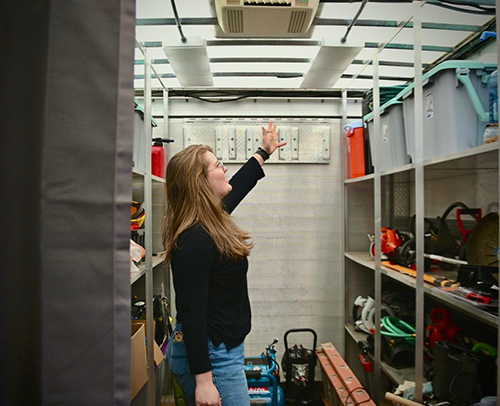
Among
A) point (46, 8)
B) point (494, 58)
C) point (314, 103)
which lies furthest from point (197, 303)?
point (314, 103)

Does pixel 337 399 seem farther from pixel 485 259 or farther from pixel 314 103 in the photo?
pixel 314 103

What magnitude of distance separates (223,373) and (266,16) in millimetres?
1947

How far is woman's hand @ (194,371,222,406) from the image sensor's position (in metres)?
1.45

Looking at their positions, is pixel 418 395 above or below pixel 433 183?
below

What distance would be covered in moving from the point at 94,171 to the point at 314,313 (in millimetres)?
3372

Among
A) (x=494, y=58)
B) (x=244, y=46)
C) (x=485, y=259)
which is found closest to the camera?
(x=485, y=259)

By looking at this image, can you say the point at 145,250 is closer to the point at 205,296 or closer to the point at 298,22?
the point at 205,296

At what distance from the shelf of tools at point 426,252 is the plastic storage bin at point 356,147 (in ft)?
0.24

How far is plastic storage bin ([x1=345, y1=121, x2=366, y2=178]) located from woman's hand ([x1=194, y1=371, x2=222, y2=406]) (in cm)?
226

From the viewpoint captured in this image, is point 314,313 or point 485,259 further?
point 314,313

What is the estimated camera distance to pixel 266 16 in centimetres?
210

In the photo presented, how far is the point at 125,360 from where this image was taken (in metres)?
0.58

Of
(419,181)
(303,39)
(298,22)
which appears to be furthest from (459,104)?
(303,39)

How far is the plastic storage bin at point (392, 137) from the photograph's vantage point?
237cm
